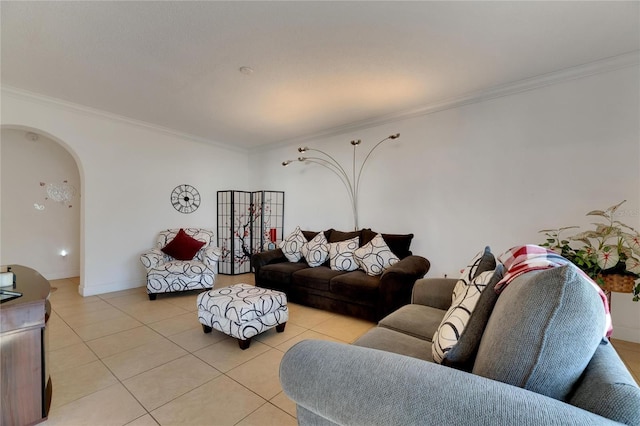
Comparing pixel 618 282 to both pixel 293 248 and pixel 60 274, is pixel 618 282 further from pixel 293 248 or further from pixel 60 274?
pixel 60 274

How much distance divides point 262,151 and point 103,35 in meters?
3.45

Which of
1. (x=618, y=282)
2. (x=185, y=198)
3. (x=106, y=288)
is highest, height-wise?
(x=185, y=198)

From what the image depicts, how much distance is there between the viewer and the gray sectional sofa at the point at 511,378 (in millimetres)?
635

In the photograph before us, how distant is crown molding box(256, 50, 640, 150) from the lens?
2424mm

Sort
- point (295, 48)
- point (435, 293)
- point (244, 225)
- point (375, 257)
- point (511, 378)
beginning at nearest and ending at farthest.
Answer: point (511, 378) → point (435, 293) → point (295, 48) → point (375, 257) → point (244, 225)

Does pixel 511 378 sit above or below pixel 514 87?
below

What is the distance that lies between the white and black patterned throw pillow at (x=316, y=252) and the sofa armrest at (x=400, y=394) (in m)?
2.65

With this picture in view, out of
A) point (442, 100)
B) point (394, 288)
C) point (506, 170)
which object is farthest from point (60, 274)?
point (506, 170)

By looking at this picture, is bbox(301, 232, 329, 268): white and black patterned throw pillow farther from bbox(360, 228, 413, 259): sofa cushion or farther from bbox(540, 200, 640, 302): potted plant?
bbox(540, 200, 640, 302): potted plant

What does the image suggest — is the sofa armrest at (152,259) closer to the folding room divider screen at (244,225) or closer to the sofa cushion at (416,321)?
the folding room divider screen at (244,225)

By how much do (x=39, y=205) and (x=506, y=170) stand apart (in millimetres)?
6830

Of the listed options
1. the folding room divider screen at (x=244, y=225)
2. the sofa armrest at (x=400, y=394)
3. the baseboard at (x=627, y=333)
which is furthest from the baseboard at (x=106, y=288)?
the baseboard at (x=627, y=333)

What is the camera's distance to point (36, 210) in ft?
14.4

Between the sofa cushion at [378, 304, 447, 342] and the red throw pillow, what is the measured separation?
3290 mm
